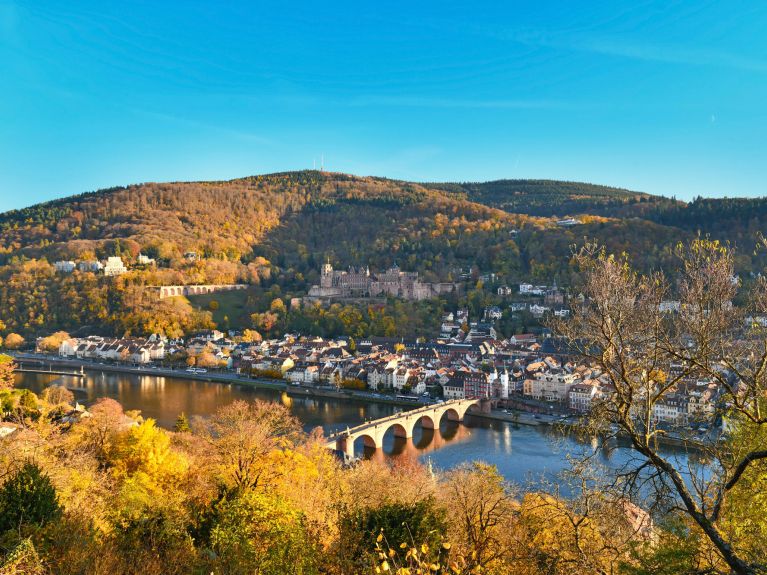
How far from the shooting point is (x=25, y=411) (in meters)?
11.7

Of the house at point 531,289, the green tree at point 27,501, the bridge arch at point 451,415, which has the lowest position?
the bridge arch at point 451,415

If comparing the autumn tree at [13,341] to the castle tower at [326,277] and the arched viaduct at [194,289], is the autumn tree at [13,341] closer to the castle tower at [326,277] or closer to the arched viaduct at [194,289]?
the arched viaduct at [194,289]

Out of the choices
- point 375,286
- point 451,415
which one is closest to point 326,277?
point 375,286

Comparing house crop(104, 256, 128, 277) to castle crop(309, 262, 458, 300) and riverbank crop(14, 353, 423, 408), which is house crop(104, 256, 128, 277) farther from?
castle crop(309, 262, 458, 300)

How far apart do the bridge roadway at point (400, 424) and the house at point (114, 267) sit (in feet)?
118

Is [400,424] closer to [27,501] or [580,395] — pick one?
[580,395]

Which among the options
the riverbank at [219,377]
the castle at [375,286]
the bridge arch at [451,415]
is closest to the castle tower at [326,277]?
the castle at [375,286]

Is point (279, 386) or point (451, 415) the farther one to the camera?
point (279, 386)

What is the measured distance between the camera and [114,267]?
4956 cm

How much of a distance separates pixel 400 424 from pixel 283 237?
5424 centimetres

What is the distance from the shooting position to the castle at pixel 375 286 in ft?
156

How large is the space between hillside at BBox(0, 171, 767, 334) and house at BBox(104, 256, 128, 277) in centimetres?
122

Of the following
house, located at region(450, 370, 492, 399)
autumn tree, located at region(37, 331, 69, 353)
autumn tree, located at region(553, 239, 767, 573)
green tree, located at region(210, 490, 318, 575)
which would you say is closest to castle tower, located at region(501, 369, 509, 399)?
house, located at region(450, 370, 492, 399)

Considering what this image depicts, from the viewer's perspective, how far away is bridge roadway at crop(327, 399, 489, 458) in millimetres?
16531
